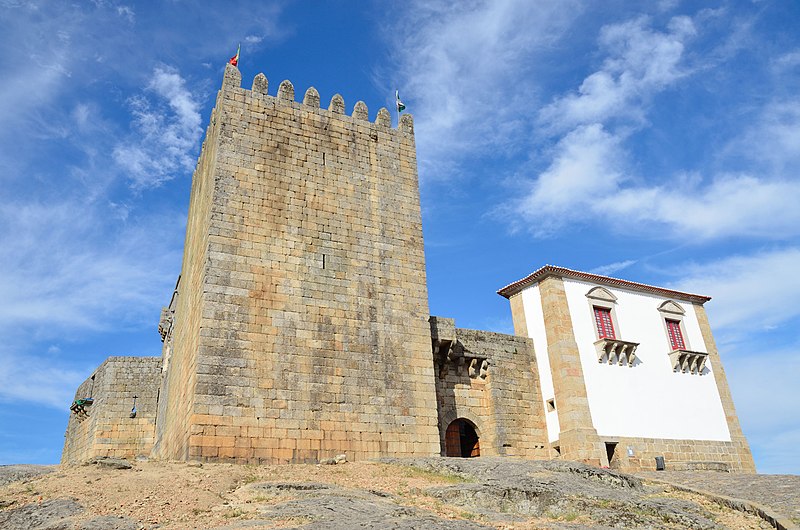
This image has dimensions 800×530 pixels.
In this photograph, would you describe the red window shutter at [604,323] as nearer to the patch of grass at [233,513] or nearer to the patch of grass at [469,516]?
the patch of grass at [469,516]

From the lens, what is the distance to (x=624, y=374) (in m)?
19.4

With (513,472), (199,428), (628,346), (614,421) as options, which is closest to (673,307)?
(628,346)

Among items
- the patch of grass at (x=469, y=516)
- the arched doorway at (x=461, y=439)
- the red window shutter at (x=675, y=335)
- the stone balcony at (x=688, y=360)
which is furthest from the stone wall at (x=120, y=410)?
the red window shutter at (x=675, y=335)

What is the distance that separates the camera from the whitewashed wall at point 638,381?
1870 centimetres

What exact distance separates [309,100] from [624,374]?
12.8 meters

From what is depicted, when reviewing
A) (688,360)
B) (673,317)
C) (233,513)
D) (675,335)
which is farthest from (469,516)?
(673,317)

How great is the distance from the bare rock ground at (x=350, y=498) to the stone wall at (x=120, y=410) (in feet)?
29.2

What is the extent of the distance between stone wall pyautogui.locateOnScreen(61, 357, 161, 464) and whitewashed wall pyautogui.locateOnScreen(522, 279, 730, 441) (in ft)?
42.6

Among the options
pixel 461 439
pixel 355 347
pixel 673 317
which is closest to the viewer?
pixel 355 347

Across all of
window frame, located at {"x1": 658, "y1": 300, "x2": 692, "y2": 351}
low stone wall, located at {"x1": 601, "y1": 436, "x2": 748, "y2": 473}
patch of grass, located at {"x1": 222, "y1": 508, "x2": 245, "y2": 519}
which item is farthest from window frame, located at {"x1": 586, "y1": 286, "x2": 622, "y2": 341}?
patch of grass, located at {"x1": 222, "y1": 508, "x2": 245, "y2": 519}

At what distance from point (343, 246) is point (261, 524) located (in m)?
8.69

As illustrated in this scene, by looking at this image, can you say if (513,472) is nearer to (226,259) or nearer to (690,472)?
(226,259)

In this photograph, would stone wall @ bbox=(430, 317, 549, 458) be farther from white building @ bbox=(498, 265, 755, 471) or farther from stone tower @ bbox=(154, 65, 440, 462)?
stone tower @ bbox=(154, 65, 440, 462)

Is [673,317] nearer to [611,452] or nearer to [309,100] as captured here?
[611,452]
